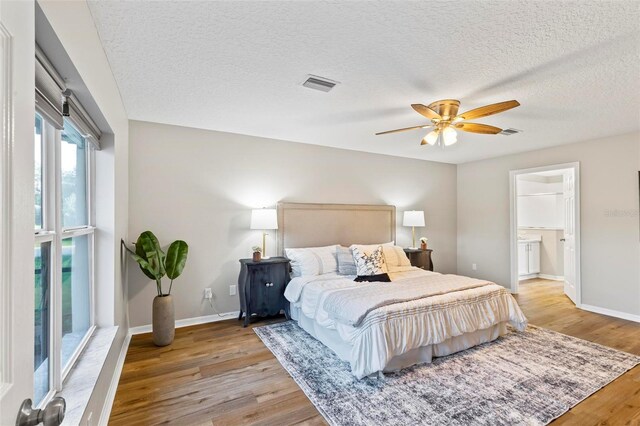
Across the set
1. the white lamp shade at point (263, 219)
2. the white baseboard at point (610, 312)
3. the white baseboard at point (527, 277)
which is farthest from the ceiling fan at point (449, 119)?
the white baseboard at point (527, 277)

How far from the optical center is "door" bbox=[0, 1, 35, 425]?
0.61 m

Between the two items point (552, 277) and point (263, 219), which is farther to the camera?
point (552, 277)

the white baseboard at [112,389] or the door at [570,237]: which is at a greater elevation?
the door at [570,237]

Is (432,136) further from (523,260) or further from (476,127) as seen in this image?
(523,260)

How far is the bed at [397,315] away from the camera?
2.52 m

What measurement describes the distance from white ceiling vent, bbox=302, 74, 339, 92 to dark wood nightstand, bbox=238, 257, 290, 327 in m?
2.17

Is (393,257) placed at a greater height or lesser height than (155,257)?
lesser

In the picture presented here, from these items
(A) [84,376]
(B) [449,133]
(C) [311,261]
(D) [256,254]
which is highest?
(B) [449,133]

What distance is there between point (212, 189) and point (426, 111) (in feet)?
8.99

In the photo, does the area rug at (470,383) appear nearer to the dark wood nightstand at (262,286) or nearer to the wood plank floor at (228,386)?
the wood plank floor at (228,386)

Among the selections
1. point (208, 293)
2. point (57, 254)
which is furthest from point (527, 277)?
point (57, 254)

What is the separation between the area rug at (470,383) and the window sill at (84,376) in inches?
55.7

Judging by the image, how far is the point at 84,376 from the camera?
1.74 m

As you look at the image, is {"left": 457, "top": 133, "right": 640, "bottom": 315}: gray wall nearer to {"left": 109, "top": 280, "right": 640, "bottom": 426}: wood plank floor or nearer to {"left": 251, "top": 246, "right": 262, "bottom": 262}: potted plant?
{"left": 109, "top": 280, "right": 640, "bottom": 426}: wood plank floor
